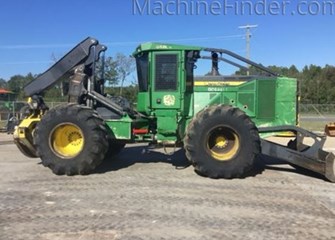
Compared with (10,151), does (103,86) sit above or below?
above

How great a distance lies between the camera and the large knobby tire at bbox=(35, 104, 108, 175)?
10.3 meters

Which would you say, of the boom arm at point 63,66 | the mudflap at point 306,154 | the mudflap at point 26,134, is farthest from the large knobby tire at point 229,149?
the mudflap at point 26,134

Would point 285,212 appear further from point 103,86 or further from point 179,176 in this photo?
point 103,86

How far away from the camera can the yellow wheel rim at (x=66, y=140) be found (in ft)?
34.5

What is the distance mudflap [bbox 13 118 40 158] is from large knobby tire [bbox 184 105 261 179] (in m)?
3.95

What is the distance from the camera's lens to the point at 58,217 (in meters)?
6.86

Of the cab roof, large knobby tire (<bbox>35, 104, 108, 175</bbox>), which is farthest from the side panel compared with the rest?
large knobby tire (<bbox>35, 104, 108, 175</bbox>)

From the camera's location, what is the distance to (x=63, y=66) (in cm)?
1170

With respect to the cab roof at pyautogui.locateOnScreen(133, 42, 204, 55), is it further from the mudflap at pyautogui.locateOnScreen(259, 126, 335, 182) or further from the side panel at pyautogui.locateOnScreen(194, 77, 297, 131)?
the mudflap at pyautogui.locateOnScreen(259, 126, 335, 182)

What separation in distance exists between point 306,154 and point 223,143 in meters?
1.82

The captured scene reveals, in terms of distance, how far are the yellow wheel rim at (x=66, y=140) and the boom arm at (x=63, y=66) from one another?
5.60ft

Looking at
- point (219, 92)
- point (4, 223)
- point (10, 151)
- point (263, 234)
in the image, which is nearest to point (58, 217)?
point (4, 223)

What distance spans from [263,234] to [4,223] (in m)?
3.47

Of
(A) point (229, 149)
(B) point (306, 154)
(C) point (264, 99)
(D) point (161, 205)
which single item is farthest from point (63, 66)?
(B) point (306, 154)
